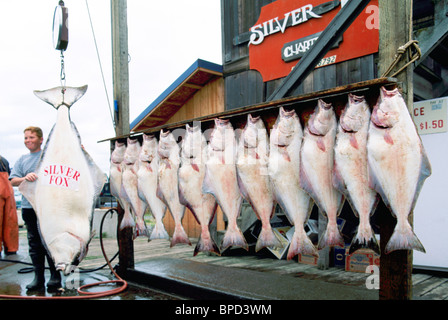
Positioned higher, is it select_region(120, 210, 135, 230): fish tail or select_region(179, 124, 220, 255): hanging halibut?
select_region(179, 124, 220, 255): hanging halibut

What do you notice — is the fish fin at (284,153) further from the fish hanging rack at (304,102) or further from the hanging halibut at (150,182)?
the hanging halibut at (150,182)

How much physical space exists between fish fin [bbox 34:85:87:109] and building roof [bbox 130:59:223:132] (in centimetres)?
459

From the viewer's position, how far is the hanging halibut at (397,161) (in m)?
1.94

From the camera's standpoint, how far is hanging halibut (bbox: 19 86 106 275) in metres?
2.94

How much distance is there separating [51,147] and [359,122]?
104 inches

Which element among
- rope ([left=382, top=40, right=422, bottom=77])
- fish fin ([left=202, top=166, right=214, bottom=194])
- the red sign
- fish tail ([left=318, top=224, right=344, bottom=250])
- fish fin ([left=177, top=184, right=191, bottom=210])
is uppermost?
the red sign

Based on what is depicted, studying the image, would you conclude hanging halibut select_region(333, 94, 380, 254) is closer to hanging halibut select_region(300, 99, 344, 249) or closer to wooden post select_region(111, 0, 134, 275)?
hanging halibut select_region(300, 99, 344, 249)

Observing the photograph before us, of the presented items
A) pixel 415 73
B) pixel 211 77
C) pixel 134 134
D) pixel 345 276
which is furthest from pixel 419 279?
pixel 211 77

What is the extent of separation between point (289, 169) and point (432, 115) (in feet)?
12.7

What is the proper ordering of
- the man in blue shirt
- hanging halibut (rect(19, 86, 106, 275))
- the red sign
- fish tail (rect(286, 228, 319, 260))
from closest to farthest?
1. fish tail (rect(286, 228, 319, 260))
2. hanging halibut (rect(19, 86, 106, 275))
3. the man in blue shirt
4. the red sign

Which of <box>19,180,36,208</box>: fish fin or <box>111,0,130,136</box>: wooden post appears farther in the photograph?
<box>111,0,130,136</box>: wooden post

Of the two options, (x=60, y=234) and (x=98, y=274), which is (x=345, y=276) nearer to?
(x=98, y=274)

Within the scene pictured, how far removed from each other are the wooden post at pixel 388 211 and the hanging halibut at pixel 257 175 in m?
0.73

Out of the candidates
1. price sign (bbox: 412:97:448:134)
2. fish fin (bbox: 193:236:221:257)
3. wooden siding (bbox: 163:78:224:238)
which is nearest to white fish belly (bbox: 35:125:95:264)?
fish fin (bbox: 193:236:221:257)
